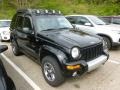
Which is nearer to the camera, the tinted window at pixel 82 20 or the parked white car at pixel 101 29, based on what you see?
the parked white car at pixel 101 29

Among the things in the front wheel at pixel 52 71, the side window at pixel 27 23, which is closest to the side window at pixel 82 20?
the side window at pixel 27 23

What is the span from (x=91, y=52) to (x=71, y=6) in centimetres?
2383

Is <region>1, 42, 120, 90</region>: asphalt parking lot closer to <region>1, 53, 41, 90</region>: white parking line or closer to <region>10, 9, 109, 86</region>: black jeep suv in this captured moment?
<region>1, 53, 41, 90</region>: white parking line

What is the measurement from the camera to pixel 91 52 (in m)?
4.66

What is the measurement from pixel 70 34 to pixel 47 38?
70 centimetres

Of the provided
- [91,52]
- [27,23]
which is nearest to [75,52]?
[91,52]

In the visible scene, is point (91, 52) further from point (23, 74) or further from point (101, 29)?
point (101, 29)

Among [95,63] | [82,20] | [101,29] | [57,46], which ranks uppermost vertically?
[82,20]

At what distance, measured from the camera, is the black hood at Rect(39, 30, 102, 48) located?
440cm

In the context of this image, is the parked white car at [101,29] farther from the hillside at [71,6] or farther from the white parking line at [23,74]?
the hillside at [71,6]

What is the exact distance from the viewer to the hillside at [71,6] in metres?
24.1

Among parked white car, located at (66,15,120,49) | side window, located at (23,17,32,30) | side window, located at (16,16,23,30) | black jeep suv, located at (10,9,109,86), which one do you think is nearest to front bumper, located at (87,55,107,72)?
black jeep suv, located at (10,9,109,86)

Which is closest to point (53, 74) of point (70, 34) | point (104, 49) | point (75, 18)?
point (70, 34)

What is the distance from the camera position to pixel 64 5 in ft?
92.8
